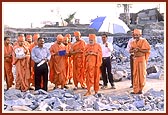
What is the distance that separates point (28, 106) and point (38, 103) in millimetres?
184

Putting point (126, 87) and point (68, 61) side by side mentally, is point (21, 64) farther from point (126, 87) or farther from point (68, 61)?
point (126, 87)

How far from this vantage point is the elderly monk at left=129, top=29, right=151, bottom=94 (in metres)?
10.4

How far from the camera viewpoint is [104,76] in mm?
10539

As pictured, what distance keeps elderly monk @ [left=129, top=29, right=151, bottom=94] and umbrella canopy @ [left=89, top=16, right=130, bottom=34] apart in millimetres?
227

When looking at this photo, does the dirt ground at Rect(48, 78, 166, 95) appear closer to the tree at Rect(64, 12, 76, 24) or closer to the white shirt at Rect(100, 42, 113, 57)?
the white shirt at Rect(100, 42, 113, 57)

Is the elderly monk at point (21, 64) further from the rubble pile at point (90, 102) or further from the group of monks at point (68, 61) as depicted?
the rubble pile at point (90, 102)

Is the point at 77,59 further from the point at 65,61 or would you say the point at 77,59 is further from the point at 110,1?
the point at 110,1

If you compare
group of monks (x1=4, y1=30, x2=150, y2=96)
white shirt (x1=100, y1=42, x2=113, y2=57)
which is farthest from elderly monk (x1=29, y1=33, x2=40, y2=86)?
white shirt (x1=100, y1=42, x2=113, y2=57)

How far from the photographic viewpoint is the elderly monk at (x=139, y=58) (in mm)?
10359

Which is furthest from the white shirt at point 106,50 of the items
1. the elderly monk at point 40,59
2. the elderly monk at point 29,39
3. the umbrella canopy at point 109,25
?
the elderly monk at point 29,39

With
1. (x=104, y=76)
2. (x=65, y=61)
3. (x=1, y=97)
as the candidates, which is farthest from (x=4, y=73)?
(x=104, y=76)

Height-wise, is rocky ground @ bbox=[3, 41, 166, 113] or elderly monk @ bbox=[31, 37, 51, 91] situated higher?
elderly monk @ bbox=[31, 37, 51, 91]

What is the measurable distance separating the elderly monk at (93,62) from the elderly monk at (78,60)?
118mm

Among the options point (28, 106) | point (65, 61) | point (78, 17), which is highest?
point (78, 17)
